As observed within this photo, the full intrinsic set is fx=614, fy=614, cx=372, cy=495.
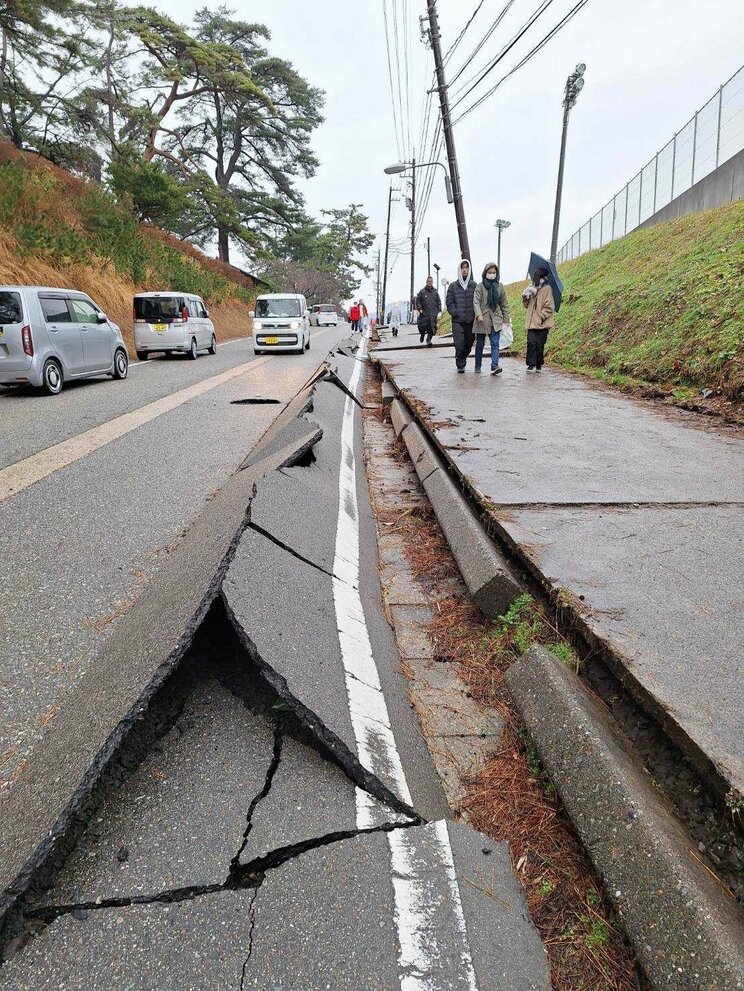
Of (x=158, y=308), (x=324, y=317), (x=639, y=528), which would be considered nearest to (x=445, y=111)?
(x=158, y=308)

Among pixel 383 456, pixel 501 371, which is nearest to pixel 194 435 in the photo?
pixel 383 456

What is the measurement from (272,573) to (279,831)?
3.99 feet

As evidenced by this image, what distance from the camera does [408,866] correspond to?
5.26 feet

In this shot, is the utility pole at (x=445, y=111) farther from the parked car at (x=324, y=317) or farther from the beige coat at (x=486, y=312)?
the parked car at (x=324, y=317)

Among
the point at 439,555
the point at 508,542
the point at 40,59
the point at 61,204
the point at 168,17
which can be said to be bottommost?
the point at 439,555

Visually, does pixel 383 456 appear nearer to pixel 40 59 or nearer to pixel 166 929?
pixel 166 929

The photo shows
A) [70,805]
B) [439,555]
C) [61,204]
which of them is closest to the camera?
[70,805]

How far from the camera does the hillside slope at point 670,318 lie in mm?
7836

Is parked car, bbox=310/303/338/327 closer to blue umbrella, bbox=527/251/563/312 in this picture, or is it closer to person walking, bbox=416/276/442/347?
person walking, bbox=416/276/442/347

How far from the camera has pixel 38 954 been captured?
1363 mm

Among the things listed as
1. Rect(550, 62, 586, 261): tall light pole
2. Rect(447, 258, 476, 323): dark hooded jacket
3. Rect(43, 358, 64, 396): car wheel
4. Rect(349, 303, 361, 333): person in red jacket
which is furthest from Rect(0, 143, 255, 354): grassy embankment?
Rect(550, 62, 586, 261): tall light pole

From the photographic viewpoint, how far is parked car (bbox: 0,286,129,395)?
9.11 meters

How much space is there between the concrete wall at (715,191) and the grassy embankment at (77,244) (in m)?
18.2

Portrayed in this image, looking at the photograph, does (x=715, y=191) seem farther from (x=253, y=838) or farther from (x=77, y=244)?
(x=253, y=838)
